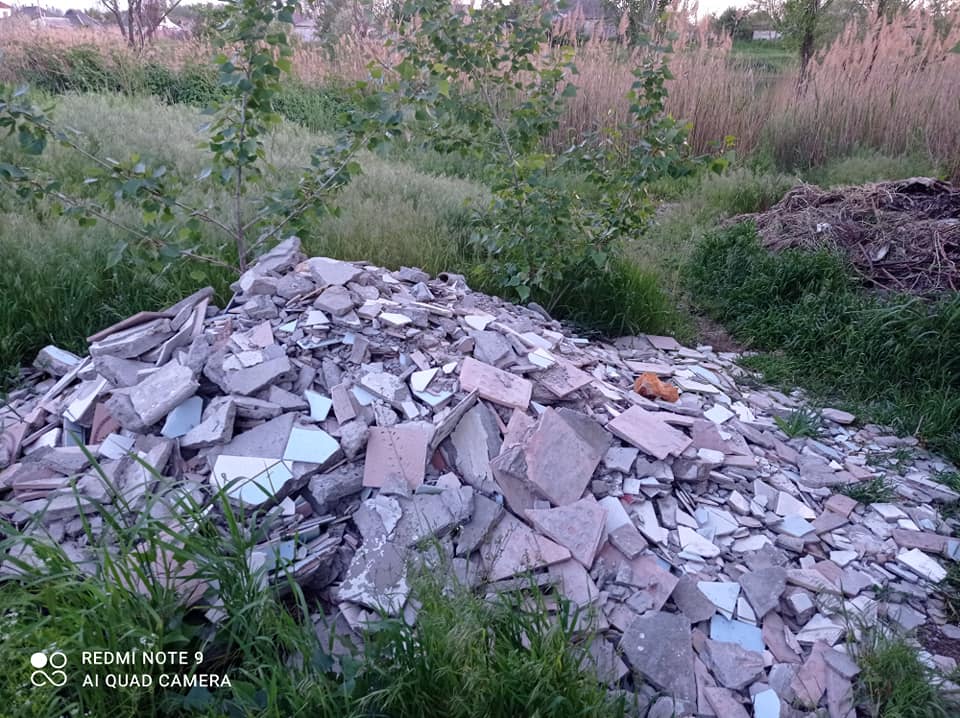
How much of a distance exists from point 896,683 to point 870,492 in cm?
134

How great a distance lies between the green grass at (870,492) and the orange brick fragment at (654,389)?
98cm

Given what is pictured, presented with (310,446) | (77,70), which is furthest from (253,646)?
(77,70)

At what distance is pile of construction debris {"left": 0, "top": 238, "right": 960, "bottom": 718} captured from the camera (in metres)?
2.53

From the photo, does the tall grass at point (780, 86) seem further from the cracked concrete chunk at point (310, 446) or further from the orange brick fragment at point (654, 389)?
the cracked concrete chunk at point (310, 446)

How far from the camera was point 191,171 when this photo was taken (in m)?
6.81

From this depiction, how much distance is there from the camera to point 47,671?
199cm

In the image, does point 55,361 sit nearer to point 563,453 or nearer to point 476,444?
point 476,444

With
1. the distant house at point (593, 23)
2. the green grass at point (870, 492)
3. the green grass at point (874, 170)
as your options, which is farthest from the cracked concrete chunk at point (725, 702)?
the distant house at point (593, 23)

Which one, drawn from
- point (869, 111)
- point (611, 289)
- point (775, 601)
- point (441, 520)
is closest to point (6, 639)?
point (441, 520)

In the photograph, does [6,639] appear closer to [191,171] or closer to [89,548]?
[89,548]

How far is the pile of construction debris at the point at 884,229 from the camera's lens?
18.1ft

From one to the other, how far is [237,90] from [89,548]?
2412mm

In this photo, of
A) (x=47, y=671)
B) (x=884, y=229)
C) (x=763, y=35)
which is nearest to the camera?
(x=47, y=671)

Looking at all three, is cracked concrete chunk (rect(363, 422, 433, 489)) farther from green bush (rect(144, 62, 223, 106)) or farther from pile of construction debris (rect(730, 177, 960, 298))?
green bush (rect(144, 62, 223, 106))
